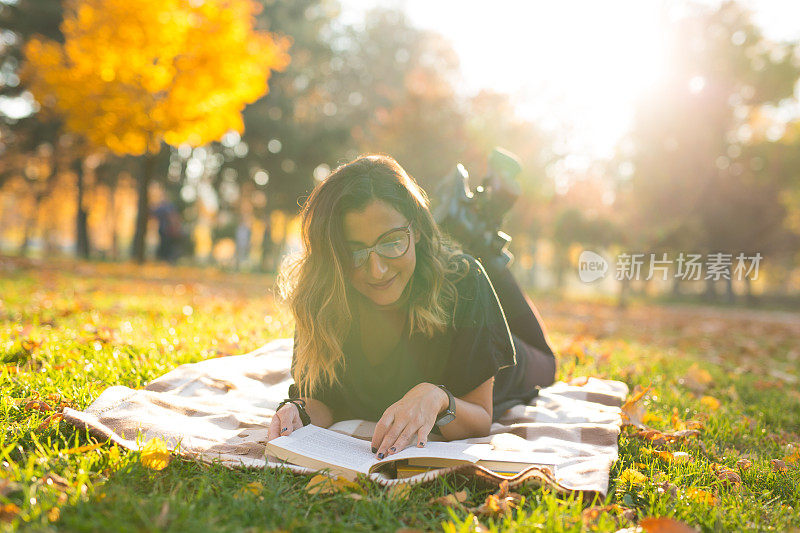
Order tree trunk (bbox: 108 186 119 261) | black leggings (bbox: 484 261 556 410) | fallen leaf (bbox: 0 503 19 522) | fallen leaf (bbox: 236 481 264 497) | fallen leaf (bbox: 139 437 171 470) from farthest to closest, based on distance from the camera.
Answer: tree trunk (bbox: 108 186 119 261)
black leggings (bbox: 484 261 556 410)
fallen leaf (bbox: 139 437 171 470)
fallen leaf (bbox: 236 481 264 497)
fallen leaf (bbox: 0 503 19 522)

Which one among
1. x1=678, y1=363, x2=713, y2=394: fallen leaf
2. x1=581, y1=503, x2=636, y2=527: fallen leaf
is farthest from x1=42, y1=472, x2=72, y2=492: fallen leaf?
x1=678, y1=363, x2=713, y2=394: fallen leaf

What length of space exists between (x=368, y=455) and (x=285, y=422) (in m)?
0.41

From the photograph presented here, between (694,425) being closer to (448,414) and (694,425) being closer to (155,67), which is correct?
(448,414)

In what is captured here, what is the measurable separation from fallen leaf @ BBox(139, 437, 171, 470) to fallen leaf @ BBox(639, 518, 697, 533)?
66.7 inches

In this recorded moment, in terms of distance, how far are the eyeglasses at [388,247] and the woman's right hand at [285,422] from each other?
2.37 feet

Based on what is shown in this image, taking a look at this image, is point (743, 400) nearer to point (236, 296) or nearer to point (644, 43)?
point (236, 296)

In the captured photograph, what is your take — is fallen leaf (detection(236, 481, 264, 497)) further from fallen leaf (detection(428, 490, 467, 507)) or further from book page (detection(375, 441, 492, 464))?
fallen leaf (detection(428, 490, 467, 507))

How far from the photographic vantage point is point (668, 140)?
72.5ft

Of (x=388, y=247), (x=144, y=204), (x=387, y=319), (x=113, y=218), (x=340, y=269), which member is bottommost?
(x=387, y=319)

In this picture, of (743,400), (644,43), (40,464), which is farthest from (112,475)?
(644,43)

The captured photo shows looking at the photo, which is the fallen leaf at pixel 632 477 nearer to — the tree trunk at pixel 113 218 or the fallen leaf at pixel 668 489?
the fallen leaf at pixel 668 489

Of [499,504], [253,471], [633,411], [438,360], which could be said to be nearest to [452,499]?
[499,504]

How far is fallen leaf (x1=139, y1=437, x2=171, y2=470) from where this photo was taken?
203 cm

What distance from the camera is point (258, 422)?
2668 mm
